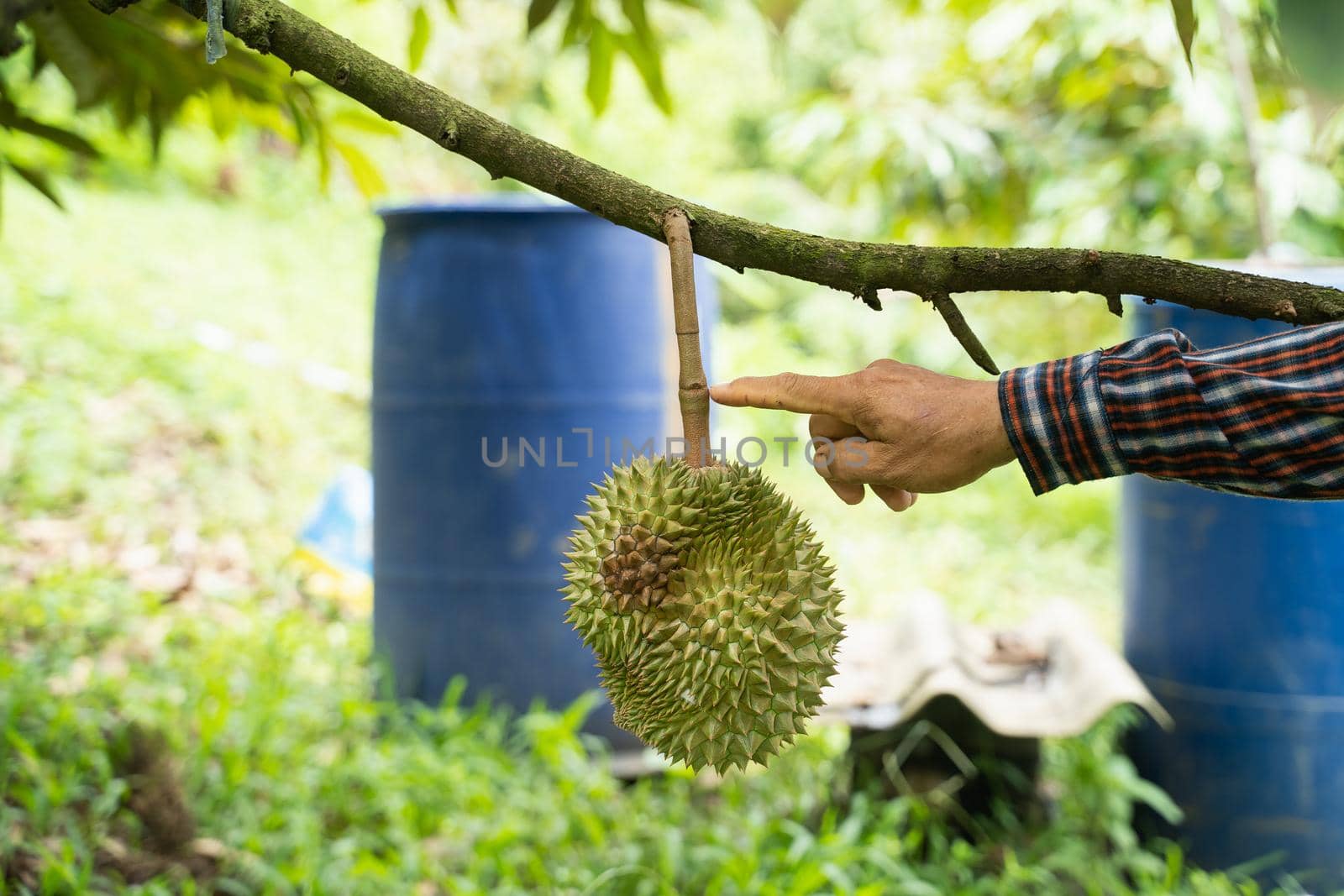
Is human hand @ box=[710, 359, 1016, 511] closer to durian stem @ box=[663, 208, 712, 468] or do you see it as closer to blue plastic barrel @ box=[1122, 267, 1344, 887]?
durian stem @ box=[663, 208, 712, 468]

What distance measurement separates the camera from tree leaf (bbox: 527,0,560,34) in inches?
51.9

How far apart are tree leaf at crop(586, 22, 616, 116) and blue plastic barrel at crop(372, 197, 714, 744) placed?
0.85 metres

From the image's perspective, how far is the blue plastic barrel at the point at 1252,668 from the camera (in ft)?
6.98

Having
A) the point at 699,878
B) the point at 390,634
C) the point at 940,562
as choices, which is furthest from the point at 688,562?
the point at 940,562

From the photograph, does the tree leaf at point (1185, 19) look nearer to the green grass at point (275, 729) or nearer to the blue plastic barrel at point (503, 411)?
the green grass at point (275, 729)

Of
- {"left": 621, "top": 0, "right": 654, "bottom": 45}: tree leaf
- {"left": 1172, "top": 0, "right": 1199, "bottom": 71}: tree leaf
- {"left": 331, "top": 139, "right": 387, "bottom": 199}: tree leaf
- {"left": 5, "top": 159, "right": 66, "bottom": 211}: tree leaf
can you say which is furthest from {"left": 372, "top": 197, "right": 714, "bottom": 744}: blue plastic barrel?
{"left": 1172, "top": 0, "right": 1199, "bottom": 71}: tree leaf

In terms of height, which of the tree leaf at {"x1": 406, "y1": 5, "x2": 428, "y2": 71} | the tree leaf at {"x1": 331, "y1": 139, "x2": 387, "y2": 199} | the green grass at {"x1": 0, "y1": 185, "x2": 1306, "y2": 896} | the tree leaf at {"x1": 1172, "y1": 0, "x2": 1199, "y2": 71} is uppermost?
the tree leaf at {"x1": 406, "y1": 5, "x2": 428, "y2": 71}

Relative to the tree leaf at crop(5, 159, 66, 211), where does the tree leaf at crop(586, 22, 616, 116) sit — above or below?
above

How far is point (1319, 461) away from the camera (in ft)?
2.80

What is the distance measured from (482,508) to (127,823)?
3.09ft

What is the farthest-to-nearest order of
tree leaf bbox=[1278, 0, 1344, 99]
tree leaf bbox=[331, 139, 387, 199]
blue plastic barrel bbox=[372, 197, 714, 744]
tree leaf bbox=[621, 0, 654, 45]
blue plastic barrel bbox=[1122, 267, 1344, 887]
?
blue plastic barrel bbox=[372, 197, 714, 744] → blue plastic barrel bbox=[1122, 267, 1344, 887] → tree leaf bbox=[331, 139, 387, 199] → tree leaf bbox=[621, 0, 654, 45] → tree leaf bbox=[1278, 0, 1344, 99]

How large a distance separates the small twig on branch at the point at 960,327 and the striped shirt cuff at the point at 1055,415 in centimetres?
3

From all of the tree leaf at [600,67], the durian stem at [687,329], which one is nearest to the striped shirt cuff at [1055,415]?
the durian stem at [687,329]

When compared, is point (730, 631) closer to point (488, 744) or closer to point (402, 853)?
point (402, 853)
